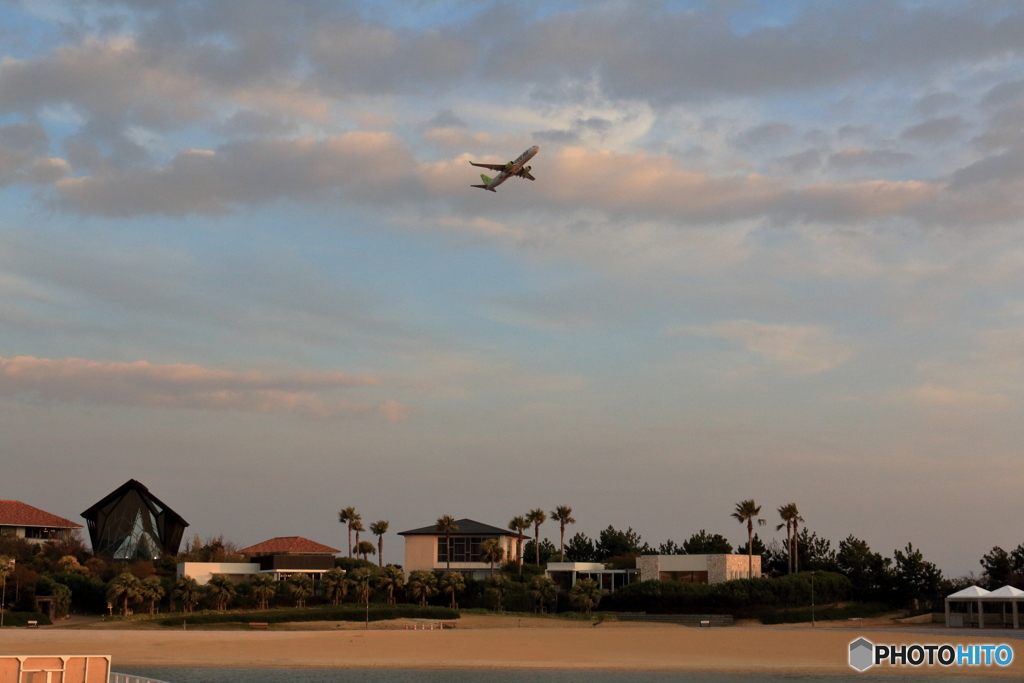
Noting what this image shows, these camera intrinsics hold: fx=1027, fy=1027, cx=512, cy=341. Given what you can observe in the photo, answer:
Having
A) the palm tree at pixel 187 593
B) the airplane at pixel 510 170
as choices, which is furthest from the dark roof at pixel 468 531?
the airplane at pixel 510 170

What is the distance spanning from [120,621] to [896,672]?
54.0 m

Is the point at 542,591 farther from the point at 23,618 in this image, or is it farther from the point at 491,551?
the point at 23,618

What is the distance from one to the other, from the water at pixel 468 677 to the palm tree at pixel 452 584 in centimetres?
3173

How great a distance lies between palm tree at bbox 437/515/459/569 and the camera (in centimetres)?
9631

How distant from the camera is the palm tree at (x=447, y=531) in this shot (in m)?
96.3

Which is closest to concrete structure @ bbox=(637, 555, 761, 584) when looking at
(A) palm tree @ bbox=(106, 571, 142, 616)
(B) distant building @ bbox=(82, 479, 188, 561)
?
(A) palm tree @ bbox=(106, 571, 142, 616)

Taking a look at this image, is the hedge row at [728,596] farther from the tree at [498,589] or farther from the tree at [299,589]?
the tree at [299,589]

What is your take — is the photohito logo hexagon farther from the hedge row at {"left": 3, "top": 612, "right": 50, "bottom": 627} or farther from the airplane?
the hedge row at {"left": 3, "top": 612, "right": 50, "bottom": 627}

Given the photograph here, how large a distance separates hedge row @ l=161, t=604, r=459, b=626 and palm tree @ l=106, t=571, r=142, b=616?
5741 millimetres

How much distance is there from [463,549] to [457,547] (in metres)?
0.65

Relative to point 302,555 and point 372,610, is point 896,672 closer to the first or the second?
point 372,610

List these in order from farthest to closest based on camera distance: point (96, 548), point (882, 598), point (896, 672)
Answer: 1. point (96, 548)
2. point (882, 598)
3. point (896, 672)

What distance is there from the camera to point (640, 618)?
82312mm

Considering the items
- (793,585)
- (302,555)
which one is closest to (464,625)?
(302,555)
